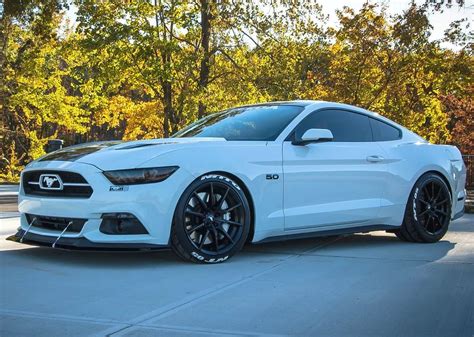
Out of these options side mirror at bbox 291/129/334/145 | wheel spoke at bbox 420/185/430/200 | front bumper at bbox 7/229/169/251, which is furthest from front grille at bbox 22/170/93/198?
wheel spoke at bbox 420/185/430/200

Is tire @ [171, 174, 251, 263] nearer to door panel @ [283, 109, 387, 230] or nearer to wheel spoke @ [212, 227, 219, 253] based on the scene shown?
wheel spoke @ [212, 227, 219, 253]

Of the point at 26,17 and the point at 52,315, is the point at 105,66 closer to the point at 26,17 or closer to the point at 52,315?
the point at 26,17

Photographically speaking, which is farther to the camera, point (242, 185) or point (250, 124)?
point (250, 124)

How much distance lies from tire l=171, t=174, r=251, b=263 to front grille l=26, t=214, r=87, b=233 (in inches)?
30.6

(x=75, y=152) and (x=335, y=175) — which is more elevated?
(x=75, y=152)

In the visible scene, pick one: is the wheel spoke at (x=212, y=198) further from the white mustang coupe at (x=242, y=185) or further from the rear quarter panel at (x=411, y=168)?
the rear quarter panel at (x=411, y=168)

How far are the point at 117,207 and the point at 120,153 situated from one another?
0.49 metres

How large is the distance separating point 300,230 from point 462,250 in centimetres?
175

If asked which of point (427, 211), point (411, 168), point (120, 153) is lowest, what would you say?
point (427, 211)

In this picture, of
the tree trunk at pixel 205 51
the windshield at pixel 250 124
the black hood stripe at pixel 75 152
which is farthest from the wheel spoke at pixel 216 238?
the tree trunk at pixel 205 51

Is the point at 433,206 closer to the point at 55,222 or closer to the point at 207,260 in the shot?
the point at 207,260

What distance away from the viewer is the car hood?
525cm

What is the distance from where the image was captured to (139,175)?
5234mm

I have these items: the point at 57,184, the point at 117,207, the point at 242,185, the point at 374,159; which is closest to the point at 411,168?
the point at 374,159
